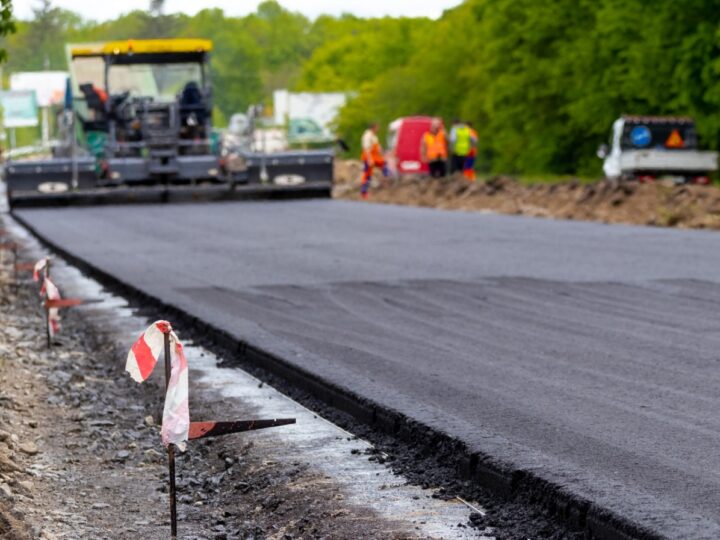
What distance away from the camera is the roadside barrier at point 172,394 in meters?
5.43

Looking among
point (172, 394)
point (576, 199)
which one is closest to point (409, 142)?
point (576, 199)

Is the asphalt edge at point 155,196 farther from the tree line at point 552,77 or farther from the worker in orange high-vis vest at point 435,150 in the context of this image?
the worker in orange high-vis vest at point 435,150

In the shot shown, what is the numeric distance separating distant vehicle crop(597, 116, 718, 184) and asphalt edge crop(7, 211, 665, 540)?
24.5m

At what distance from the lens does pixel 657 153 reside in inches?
1341

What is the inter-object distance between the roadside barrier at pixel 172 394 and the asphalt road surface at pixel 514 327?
48.4 inches

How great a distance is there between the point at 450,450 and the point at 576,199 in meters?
21.0

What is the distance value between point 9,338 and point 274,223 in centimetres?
1276

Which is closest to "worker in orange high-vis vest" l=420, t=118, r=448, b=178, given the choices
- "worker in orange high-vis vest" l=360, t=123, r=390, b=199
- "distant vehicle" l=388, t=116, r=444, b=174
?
"worker in orange high-vis vest" l=360, t=123, r=390, b=199

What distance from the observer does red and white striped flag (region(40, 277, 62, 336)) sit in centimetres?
1056

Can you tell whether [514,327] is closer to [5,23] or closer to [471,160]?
[5,23]

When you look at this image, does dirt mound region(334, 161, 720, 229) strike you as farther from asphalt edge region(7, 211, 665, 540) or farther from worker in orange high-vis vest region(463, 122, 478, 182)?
asphalt edge region(7, 211, 665, 540)

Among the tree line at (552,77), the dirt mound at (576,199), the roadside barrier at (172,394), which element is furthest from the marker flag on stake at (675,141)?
the roadside barrier at (172,394)

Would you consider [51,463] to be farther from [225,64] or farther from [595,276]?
[225,64]

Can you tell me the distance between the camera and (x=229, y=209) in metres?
28.8
